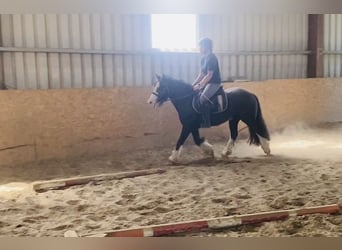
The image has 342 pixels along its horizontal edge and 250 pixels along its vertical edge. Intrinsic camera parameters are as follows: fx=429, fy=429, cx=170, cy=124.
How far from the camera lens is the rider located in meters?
1.73

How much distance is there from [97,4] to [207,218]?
95cm

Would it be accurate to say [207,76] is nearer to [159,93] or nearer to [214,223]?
[159,93]

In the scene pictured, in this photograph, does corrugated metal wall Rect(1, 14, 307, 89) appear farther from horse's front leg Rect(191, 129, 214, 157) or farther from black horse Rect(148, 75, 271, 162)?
horse's front leg Rect(191, 129, 214, 157)

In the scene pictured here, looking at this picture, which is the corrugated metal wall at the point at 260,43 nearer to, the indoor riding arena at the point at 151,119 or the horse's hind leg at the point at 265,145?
the indoor riding arena at the point at 151,119

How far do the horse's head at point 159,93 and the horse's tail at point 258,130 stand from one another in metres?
0.37

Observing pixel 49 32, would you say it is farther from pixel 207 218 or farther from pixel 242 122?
pixel 207 218

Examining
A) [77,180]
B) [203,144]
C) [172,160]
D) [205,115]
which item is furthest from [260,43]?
[77,180]

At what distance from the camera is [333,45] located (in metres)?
1.77

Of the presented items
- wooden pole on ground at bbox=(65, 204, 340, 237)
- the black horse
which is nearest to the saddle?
the black horse

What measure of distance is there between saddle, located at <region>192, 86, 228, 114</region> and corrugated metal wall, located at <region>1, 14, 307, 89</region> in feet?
0.25

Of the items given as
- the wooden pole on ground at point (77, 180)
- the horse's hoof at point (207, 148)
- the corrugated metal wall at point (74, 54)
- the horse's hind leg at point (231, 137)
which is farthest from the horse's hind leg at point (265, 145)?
the corrugated metal wall at point (74, 54)

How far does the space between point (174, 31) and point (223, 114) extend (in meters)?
0.39

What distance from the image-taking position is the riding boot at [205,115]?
5.78 feet

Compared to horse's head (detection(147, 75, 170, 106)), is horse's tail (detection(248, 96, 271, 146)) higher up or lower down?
lower down
